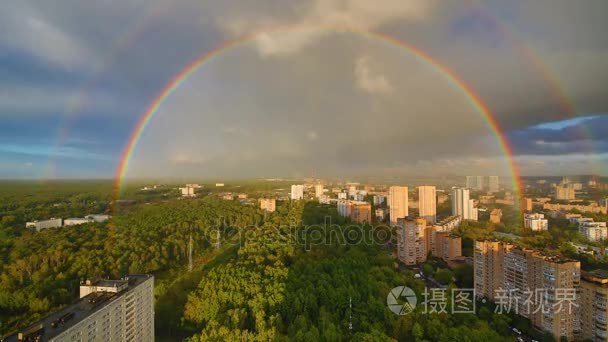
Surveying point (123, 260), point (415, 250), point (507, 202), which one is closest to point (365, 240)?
point (415, 250)

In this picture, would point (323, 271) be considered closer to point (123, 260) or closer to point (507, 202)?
point (123, 260)

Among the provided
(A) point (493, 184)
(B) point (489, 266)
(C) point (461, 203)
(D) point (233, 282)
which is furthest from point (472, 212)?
(D) point (233, 282)

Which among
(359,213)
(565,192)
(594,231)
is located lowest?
(594,231)

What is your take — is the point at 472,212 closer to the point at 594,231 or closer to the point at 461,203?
the point at 461,203

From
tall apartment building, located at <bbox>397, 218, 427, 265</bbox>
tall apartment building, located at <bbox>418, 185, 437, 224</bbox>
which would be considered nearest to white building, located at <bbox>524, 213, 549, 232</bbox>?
tall apartment building, located at <bbox>418, 185, 437, 224</bbox>

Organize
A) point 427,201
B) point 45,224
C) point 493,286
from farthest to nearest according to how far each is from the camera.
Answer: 1. point 427,201
2. point 45,224
3. point 493,286

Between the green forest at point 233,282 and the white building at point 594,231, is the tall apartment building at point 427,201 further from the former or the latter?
the white building at point 594,231

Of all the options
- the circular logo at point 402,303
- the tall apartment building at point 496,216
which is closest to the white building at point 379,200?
the tall apartment building at point 496,216
